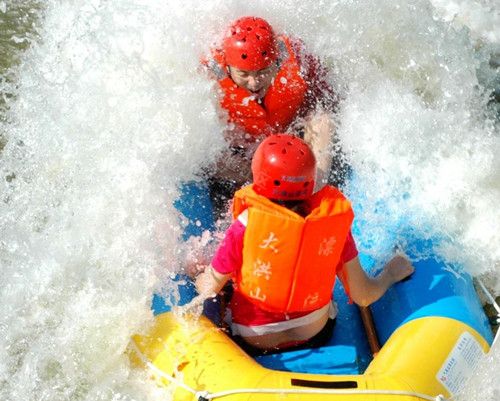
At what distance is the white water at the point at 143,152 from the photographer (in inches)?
126

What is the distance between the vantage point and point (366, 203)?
3.93 meters

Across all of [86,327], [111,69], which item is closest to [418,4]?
[111,69]

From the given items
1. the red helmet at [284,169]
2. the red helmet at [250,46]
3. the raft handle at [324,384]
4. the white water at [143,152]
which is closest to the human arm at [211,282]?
the white water at [143,152]

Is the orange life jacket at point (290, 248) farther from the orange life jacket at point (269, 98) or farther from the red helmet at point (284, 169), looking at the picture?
the orange life jacket at point (269, 98)

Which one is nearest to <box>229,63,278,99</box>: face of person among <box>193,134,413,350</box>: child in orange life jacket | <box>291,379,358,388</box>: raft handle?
<box>193,134,413,350</box>: child in orange life jacket

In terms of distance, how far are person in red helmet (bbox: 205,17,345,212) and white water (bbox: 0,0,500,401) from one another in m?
0.12

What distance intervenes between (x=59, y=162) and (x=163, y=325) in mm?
1507

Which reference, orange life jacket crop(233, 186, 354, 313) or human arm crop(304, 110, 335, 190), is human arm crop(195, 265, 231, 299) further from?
human arm crop(304, 110, 335, 190)

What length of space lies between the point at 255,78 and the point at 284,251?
1526 mm

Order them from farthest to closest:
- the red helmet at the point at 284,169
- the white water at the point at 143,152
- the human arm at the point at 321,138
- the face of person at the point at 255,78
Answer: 1. the human arm at the point at 321,138
2. the face of person at the point at 255,78
3. the white water at the point at 143,152
4. the red helmet at the point at 284,169

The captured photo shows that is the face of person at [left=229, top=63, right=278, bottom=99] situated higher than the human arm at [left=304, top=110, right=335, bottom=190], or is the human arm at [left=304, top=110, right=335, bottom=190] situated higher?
the face of person at [left=229, top=63, right=278, bottom=99]

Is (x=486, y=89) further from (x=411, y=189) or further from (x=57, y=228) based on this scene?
(x=57, y=228)

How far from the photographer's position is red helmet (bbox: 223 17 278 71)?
386 cm


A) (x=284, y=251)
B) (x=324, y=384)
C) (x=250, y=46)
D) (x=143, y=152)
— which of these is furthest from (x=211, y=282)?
(x=250, y=46)
